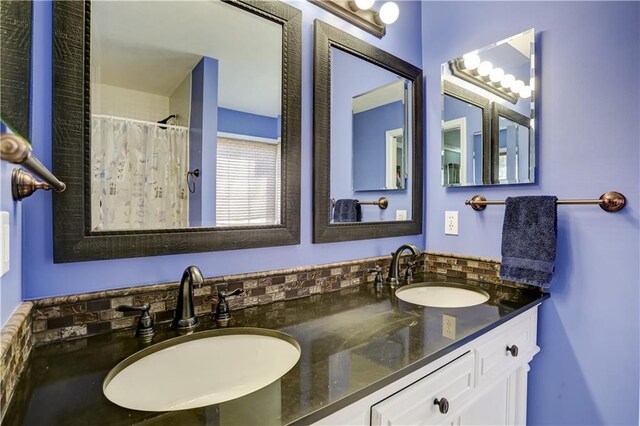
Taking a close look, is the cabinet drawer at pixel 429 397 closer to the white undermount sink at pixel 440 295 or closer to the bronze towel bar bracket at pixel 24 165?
the white undermount sink at pixel 440 295

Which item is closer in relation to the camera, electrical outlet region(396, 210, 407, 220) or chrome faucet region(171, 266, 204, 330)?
chrome faucet region(171, 266, 204, 330)

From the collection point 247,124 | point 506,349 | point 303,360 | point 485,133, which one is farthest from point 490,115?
point 303,360

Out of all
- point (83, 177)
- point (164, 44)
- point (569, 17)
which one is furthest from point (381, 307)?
point (569, 17)

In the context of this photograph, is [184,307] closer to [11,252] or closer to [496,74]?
[11,252]

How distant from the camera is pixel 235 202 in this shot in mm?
1142

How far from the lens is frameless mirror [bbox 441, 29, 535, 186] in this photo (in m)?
1.42

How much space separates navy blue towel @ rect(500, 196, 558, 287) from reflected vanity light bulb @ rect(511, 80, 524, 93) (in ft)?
1.61

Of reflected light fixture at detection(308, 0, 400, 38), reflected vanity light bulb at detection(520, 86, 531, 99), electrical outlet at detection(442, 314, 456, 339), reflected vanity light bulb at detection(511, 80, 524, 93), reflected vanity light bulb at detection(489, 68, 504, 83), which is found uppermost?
reflected light fixture at detection(308, 0, 400, 38)

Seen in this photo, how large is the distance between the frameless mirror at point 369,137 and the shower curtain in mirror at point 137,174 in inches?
24.7

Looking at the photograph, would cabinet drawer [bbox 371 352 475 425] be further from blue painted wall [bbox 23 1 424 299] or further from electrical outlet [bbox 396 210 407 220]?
electrical outlet [bbox 396 210 407 220]

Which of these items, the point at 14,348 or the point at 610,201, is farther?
the point at 610,201

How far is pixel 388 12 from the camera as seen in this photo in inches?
59.3

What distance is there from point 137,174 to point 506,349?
1.37 m

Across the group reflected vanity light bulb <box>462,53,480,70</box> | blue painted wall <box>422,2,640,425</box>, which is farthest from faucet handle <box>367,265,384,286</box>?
reflected vanity light bulb <box>462,53,480,70</box>
